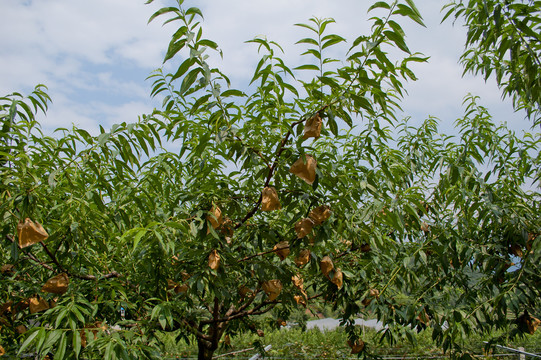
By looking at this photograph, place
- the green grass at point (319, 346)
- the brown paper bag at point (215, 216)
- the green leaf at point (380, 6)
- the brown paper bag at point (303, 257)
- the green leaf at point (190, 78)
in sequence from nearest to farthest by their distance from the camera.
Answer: the green leaf at point (380, 6) < the green leaf at point (190, 78) < the brown paper bag at point (215, 216) < the brown paper bag at point (303, 257) < the green grass at point (319, 346)

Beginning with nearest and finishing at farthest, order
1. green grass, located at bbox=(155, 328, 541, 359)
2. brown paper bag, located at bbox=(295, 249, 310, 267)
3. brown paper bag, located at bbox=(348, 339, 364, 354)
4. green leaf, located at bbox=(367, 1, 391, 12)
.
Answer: green leaf, located at bbox=(367, 1, 391, 12)
brown paper bag, located at bbox=(295, 249, 310, 267)
brown paper bag, located at bbox=(348, 339, 364, 354)
green grass, located at bbox=(155, 328, 541, 359)

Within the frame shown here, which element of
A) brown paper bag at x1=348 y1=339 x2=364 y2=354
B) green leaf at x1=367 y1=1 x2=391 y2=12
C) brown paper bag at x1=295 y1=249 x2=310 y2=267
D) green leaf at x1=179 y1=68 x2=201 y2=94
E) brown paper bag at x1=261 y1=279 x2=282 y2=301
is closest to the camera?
green leaf at x1=367 y1=1 x2=391 y2=12

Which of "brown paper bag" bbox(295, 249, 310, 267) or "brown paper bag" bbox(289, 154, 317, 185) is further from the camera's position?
"brown paper bag" bbox(295, 249, 310, 267)

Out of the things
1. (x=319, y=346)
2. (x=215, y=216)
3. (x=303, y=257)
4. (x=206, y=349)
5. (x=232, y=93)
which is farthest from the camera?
(x=319, y=346)

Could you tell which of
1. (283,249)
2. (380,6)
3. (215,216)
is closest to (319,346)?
(283,249)

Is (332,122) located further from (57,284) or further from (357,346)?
(357,346)

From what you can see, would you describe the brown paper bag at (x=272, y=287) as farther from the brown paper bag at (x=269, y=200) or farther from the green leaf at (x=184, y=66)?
the green leaf at (x=184, y=66)

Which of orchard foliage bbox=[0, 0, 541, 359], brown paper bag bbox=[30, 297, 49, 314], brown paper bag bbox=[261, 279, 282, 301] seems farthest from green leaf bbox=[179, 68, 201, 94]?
brown paper bag bbox=[30, 297, 49, 314]

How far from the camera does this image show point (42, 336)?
130 centimetres

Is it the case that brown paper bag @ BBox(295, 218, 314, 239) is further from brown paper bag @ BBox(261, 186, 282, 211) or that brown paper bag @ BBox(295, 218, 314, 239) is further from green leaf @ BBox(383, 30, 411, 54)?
green leaf @ BBox(383, 30, 411, 54)

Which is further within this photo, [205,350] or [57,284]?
[205,350]

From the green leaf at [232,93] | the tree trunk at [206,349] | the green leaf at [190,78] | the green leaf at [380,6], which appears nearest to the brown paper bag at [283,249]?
the green leaf at [232,93]

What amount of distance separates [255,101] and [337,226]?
68 cm

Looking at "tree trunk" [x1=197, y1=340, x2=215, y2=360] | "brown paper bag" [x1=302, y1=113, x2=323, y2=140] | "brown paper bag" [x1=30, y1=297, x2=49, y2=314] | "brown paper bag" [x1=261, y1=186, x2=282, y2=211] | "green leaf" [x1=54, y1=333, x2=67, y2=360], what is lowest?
"tree trunk" [x1=197, y1=340, x2=215, y2=360]
